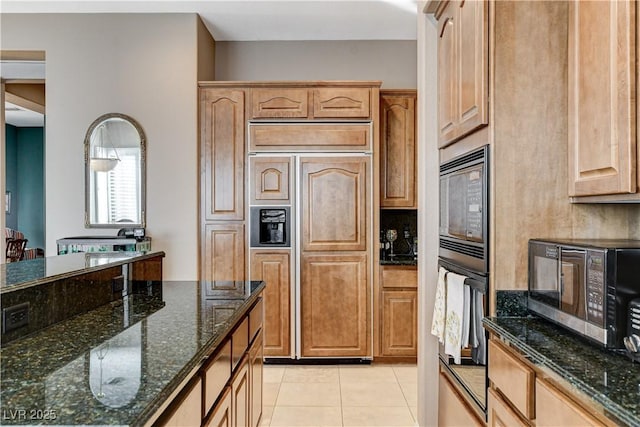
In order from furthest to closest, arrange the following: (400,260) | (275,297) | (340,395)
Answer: (400,260) → (275,297) → (340,395)

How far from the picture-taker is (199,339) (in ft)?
4.48

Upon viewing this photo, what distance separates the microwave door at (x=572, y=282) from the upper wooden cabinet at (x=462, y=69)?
63 centimetres

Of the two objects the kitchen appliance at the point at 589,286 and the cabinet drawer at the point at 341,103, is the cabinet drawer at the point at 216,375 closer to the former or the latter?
the kitchen appliance at the point at 589,286

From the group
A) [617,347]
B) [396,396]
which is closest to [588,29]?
[617,347]

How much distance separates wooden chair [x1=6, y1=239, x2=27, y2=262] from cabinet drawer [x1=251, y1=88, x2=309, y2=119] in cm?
538

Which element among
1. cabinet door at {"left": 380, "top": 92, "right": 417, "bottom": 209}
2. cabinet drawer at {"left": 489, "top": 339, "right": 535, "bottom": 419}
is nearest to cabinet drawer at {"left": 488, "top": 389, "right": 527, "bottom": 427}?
cabinet drawer at {"left": 489, "top": 339, "right": 535, "bottom": 419}

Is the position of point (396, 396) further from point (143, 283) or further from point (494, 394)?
point (143, 283)

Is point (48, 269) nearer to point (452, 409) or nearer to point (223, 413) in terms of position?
point (223, 413)

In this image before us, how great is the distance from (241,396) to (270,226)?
2.04 m

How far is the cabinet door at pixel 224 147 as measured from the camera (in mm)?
3795

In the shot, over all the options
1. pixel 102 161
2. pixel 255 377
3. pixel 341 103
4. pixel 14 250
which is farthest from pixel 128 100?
pixel 14 250

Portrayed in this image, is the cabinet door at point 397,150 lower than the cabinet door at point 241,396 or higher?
higher

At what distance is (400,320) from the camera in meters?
3.77

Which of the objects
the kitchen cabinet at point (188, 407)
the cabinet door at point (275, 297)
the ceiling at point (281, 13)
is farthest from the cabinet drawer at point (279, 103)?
the kitchen cabinet at point (188, 407)
